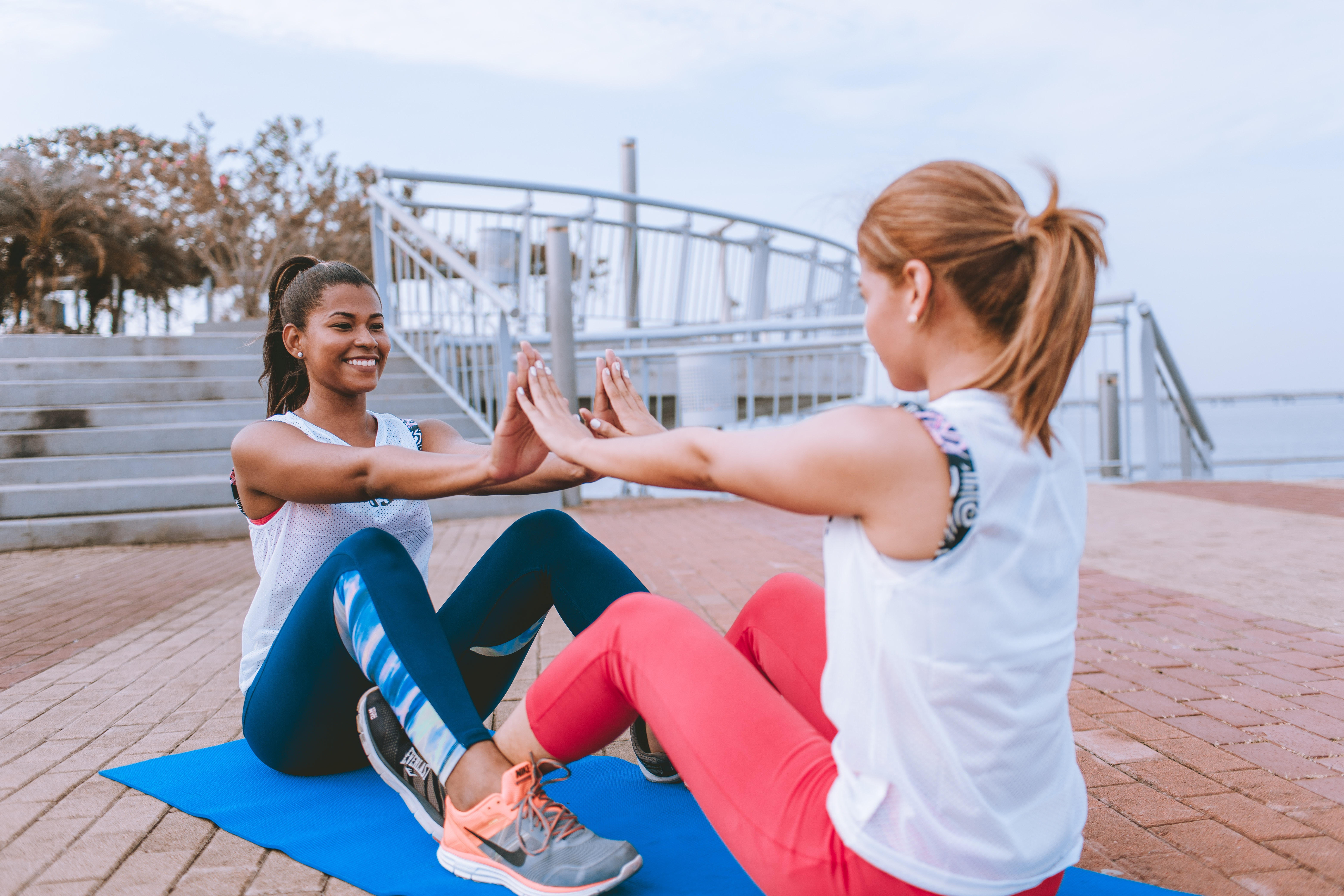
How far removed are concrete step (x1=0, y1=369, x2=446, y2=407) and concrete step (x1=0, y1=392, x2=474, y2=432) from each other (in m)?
0.08

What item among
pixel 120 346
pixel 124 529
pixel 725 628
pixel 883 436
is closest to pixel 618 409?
pixel 883 436

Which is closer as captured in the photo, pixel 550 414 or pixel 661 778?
pixel 550 414

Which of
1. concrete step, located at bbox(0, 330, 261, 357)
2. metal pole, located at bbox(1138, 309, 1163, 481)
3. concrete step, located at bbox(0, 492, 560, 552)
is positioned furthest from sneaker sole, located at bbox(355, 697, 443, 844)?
Answer: metal pole, located at bbox(1138, 309, 1163, 481)

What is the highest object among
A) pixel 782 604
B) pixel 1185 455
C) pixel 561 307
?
pixel 561 307

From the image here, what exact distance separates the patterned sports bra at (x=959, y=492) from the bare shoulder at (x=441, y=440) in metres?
1.60

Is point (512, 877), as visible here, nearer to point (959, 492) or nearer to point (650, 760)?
point (650, 760)

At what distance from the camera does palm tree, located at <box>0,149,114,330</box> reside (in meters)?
10.3

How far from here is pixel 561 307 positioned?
7531mm

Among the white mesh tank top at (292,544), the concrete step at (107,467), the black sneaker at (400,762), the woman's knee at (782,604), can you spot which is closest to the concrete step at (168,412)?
the concrete step at (107,467)

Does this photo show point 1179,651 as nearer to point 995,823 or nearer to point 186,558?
point 995,823

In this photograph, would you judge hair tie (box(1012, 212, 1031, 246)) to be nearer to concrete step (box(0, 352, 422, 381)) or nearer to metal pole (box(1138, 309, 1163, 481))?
metal pole (box(1138, 309, 1163, 481))

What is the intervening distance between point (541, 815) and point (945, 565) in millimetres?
922

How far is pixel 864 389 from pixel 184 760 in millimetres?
7701

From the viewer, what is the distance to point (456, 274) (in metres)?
7.96
